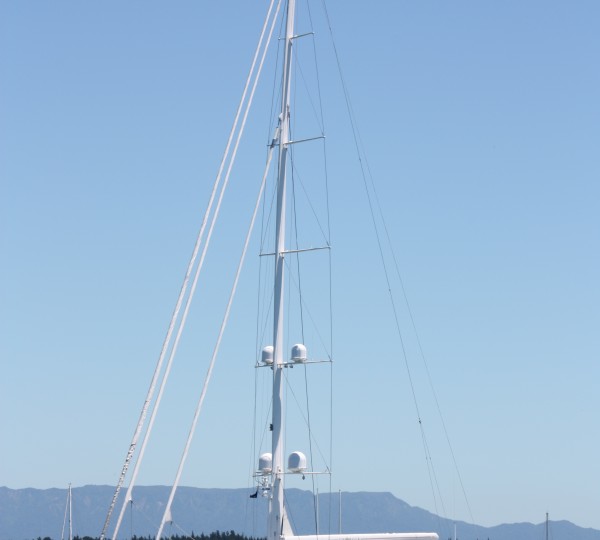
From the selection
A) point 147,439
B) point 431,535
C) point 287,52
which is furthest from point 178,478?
point 287,52

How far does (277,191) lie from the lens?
52.0 m

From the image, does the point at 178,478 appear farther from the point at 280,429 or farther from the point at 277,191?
the point at 277,191

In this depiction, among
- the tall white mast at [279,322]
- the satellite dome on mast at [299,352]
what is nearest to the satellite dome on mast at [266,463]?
the tall white mast at [279,322]

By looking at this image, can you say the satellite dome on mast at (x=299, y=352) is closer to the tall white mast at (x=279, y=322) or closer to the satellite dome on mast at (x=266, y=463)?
the tall white mast at (x=279, y=322)

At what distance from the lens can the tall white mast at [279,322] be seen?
165 feet

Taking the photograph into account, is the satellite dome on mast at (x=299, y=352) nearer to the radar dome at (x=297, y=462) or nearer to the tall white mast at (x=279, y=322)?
the tall white mast at (x=279, y=322)

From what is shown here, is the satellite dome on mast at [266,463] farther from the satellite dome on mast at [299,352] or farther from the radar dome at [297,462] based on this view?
the satellite dome on mast at [299,352]

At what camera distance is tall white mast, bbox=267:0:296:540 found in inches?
1975

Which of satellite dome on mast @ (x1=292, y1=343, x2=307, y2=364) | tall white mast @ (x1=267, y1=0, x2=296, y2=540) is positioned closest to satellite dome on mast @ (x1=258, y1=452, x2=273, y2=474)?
tall white mast @ (x1=267, y1=0, x2=296, y2=540)

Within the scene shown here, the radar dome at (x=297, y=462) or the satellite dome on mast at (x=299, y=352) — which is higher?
the satellite dome on mast at (x=299, y=352)

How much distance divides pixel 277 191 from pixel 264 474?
37.0 ft

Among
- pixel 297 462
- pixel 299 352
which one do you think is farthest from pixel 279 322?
pixel 297 462

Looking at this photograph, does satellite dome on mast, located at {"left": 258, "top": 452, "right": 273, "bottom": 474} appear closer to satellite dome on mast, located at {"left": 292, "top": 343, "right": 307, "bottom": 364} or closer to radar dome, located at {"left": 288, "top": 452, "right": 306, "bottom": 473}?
radar dome, located at {"left": 288, "top": 452, "right": 306, "bottom": 473}

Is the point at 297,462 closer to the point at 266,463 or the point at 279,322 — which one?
the point at 266,463
